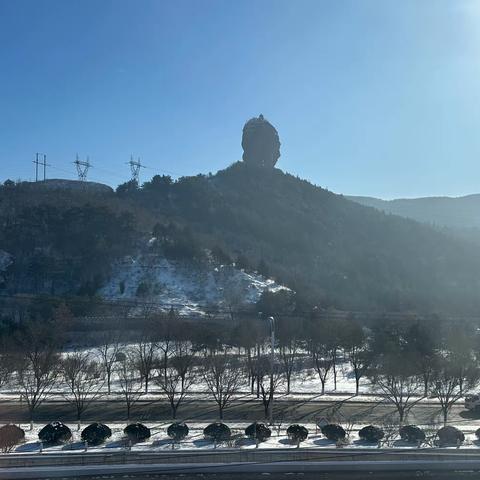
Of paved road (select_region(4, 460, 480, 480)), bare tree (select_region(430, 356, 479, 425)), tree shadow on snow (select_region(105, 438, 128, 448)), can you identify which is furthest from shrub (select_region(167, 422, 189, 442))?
bare tree (select_region(430, 356, 479, 425))

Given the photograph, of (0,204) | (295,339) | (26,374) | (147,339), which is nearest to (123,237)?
(0,204)

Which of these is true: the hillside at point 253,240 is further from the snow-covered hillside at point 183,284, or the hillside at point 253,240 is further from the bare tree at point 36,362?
the bare tree at point 36,362

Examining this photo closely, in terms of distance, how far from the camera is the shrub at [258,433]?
13.9 metres

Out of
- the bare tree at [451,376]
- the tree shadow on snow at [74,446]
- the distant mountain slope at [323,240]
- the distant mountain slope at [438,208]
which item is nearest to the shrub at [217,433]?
the tree shadow on snow at [74,446]

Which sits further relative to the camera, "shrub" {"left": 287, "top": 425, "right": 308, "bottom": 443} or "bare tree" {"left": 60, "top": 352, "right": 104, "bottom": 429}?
"bare tree" {"left": 60, "top": 352, "right": 104, "bottom": 429}

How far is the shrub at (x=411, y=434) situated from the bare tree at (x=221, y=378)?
573 cm

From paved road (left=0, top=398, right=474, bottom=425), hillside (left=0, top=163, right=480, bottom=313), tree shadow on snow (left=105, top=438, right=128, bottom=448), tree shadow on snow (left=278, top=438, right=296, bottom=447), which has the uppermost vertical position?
hillside (left=0, top=163, right=480, bottom=313)

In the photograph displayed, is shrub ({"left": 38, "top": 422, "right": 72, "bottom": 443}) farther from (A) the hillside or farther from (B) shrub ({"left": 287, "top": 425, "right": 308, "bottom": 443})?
(A) the hillside

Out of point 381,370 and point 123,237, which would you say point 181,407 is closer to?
point 381,370

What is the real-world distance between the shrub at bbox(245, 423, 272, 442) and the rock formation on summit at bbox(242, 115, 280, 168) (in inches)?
2842

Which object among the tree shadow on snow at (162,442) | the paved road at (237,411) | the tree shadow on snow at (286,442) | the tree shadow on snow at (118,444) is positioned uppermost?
the tree shadow on snow at (118,444)

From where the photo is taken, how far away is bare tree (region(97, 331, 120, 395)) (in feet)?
81.3

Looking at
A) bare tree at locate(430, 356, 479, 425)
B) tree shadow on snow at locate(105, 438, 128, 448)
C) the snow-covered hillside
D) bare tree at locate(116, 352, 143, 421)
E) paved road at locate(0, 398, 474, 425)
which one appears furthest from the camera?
the snow-covered hillside

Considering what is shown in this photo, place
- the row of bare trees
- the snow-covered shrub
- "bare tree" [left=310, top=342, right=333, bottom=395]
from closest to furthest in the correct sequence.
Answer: the row of bare trees, the snow-covered shrub, "bare tree" [left=310, top=342, right=333, bottom=395]
